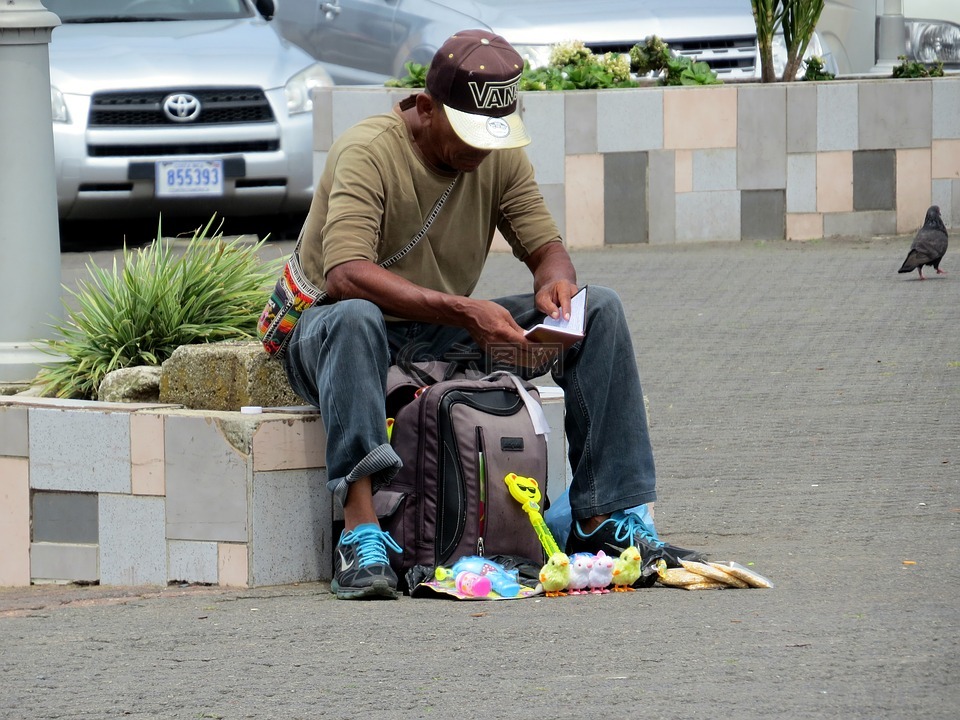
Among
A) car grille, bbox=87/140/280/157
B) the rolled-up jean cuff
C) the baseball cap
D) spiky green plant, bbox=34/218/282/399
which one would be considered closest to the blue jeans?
the rolled-up jean cuff

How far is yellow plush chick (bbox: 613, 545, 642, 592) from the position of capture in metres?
4.35

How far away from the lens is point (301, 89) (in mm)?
10750

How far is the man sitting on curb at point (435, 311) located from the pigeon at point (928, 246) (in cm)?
461

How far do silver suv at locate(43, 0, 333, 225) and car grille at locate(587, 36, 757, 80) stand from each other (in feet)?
7.16

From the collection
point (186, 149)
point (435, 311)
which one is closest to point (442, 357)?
point (435, 311)

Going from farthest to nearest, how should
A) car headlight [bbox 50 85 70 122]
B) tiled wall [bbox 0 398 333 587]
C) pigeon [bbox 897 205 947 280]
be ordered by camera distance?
car headlight [bbox 50 85 70 122]
pigeon [bbox 897 205 947 280]
tiled wall [bbox 0 398 333 587]

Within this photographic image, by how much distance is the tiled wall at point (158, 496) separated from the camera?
4582 millimetres

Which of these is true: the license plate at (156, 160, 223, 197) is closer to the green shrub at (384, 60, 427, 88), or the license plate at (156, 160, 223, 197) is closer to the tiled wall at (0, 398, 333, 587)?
the green shrub at (384, 60, 427, 88)

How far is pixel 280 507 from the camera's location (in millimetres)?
4602

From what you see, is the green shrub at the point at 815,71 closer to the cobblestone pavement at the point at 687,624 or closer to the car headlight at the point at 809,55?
the car headlight at the point at 809,55

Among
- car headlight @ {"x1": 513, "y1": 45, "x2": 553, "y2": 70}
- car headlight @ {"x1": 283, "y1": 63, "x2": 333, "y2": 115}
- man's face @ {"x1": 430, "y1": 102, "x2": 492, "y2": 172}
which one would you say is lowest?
man's face @ {"x1": 430, "y1": 102, "x2": 492, "y2": 172}

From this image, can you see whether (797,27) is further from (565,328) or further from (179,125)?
(565,328)

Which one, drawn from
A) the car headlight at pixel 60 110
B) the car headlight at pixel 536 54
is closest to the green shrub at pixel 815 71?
the car headlight at pixel 536 54

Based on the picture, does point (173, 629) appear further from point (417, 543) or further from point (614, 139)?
point (614, 139)
